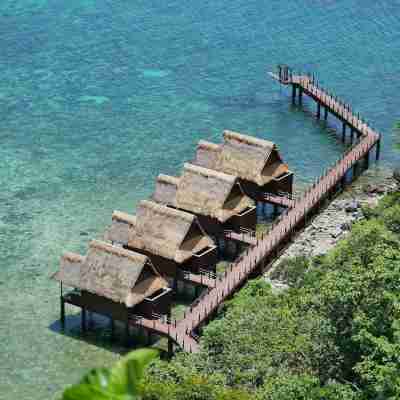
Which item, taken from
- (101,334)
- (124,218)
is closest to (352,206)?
(124,218)

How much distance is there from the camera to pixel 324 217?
175ft

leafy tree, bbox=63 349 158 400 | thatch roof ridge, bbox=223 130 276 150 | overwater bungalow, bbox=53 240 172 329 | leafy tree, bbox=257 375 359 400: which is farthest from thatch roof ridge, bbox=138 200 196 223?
leafy tree, bbox=63 349 158 400

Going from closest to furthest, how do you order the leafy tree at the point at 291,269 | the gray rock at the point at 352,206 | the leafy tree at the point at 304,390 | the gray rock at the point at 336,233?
the leafy tree at the point at 304,390, the leafy tree at the point at 291,269, the gray rock at the point at 336,233, the gray rock at the point at 352,206

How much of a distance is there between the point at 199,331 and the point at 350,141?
26.6 metres

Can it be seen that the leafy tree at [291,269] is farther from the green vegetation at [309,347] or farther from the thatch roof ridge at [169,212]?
the thatch roof ridge at [169,212]

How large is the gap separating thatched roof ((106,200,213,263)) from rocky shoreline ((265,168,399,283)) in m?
5.02

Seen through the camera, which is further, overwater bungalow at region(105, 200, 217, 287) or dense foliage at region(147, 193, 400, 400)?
overwater bungalow at region(105, 200, 217, 287)

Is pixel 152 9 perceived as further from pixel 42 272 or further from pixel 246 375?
pixel 246 375

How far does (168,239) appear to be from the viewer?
4366cm

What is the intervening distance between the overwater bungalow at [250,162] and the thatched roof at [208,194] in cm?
337

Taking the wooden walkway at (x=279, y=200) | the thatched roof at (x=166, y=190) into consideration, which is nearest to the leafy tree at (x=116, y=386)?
the thatched roof at (x=166, y=190)

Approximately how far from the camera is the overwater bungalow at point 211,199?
155 ft

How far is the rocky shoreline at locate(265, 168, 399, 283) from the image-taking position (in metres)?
49.7

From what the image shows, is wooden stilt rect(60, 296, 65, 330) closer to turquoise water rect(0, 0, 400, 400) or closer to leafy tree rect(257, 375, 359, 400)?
turquoise water rect(0, 0, 400, 400)
